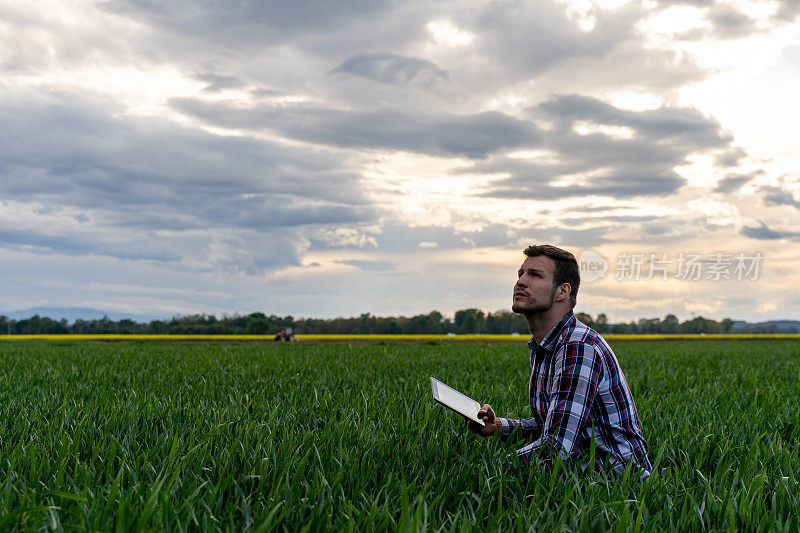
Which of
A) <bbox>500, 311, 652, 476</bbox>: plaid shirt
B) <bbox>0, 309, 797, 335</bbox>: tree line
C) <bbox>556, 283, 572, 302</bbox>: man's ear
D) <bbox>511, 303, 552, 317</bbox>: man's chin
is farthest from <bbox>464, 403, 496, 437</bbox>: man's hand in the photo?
<bbox>0, 309, 797, 335</bbox>: tree line

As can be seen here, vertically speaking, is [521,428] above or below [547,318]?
below

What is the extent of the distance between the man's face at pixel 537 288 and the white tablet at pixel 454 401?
0.78 m

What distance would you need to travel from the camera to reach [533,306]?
163 inches

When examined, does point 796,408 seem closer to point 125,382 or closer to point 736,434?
point 736,434

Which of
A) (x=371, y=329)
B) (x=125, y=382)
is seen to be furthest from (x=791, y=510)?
(x=371, y=329)

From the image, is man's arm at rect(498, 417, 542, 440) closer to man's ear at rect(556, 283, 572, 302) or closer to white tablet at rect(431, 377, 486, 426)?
white tablet at rect(431, 377, 486, 426)

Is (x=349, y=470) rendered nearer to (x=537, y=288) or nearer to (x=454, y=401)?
(x=454, y=401)

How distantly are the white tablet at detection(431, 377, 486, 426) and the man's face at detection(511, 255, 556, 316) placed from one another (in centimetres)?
78

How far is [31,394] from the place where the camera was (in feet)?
25.5

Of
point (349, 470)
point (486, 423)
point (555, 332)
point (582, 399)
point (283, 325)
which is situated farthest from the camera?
point (283, 325)

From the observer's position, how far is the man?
13.0ft

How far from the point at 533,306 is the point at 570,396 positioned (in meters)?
0.66

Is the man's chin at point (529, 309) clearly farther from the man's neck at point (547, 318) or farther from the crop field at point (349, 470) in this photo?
the crop field at point (349, 470)

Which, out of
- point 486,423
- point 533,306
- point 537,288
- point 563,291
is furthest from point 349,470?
point 563,291
